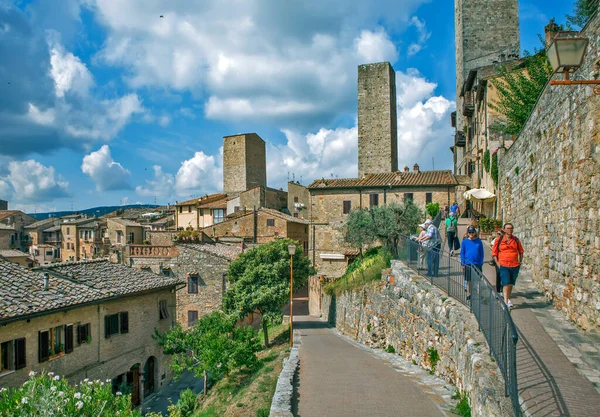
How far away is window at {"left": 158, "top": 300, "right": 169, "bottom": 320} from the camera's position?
855 inches

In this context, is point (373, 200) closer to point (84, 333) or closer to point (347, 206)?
point (347, 206)

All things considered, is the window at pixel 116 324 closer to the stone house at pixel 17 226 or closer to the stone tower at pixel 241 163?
the stone tower at pixel 241 163

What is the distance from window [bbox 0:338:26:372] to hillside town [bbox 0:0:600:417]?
4cm

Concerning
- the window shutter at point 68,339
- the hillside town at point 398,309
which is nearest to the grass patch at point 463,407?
the hillside town at point 398,309

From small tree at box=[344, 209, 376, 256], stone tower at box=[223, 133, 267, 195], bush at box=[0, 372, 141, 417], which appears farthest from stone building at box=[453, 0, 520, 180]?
stone tower at box=[223, 133, 267, 195]

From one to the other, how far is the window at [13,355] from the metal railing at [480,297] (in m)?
12.5

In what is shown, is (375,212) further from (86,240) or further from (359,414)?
(86,240)

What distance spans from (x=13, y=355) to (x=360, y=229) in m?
23.9

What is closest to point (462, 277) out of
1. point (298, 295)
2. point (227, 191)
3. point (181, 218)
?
point (298, 295)

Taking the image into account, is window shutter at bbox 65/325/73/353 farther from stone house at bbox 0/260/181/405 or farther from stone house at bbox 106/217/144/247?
stone house at bbox 106/217/144/247

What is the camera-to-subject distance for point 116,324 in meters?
18.8

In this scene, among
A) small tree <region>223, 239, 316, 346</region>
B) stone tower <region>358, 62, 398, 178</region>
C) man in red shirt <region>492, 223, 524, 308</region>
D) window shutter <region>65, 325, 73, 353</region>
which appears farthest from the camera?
stone tower <region>358, 62, 398, 178</region>

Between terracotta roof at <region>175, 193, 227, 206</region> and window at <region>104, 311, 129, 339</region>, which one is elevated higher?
terracotta roof at <region>175, 193, 227, 206</region>

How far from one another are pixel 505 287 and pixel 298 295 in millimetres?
32424
